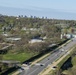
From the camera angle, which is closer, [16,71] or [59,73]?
[59,73]

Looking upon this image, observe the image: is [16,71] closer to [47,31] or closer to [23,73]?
[23,73]

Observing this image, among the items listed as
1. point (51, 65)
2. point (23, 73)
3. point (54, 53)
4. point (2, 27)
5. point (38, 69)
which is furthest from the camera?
point (2, 27)

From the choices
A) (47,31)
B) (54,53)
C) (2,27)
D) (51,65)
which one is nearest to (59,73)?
(51,65)

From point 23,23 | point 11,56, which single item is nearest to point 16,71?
point 11,56

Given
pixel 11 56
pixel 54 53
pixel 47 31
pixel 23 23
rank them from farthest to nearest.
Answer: pixel 23 23, pixel 47 31, pixel 54 53, pixel 11 56

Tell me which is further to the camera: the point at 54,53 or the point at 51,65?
the point at 54,53

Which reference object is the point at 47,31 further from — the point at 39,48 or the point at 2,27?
the point at 39,48

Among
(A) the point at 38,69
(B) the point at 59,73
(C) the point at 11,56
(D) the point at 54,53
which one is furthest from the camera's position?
(D) the point at 54,53

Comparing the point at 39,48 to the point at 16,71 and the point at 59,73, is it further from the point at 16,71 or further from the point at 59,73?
the point at 59,73

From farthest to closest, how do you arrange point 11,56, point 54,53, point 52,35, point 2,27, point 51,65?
point 2,27
point 52,35
point 54,53
point 11,56
point 51,65
